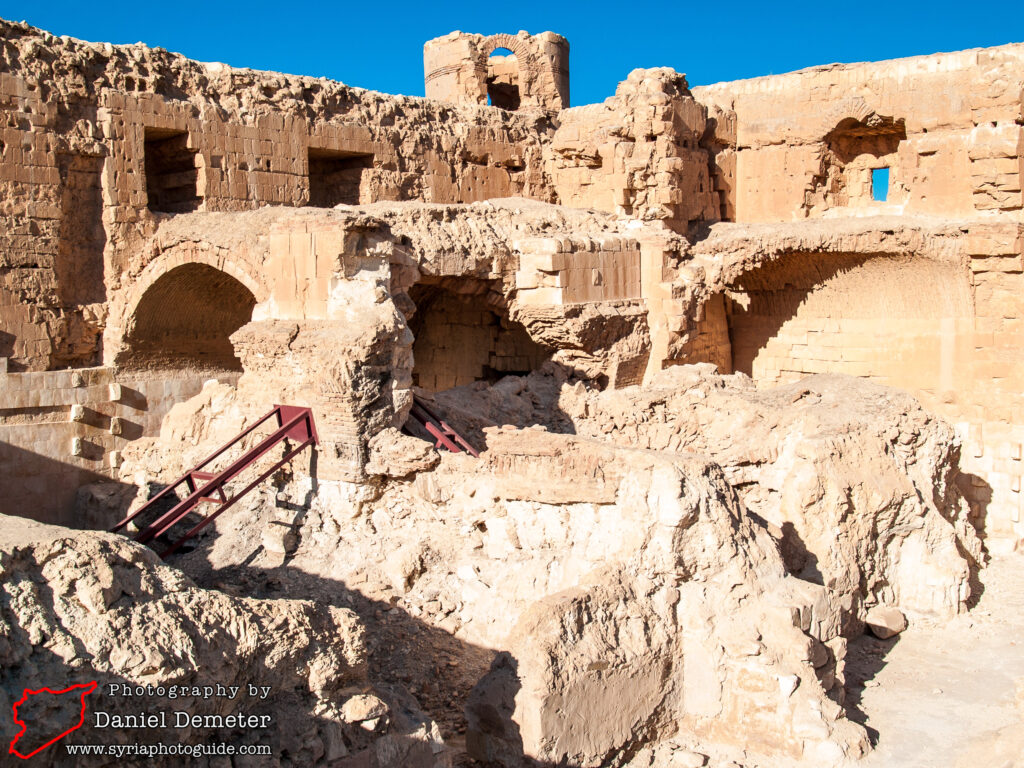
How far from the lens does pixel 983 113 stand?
11.8 meters

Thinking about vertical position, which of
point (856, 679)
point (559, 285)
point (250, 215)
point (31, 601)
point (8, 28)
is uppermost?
point (8, 28)

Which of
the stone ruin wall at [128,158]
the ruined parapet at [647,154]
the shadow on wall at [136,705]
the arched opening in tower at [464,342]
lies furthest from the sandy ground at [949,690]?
the stone ruin wall at [128,158]

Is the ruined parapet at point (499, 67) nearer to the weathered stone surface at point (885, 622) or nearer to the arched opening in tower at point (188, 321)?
the arched opening in tower at point (188, 321)

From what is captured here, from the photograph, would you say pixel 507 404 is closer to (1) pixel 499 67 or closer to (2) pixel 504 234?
(2) pixel 504 234

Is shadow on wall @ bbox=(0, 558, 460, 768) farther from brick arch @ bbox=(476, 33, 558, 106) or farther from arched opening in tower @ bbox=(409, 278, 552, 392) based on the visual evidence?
brick arch @ bbox=(476, 33, 558, 106)

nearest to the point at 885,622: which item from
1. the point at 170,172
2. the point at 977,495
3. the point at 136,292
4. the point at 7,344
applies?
the point at 977,495

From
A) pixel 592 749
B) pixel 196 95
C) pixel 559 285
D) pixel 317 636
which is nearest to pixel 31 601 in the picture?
pixel 317 636

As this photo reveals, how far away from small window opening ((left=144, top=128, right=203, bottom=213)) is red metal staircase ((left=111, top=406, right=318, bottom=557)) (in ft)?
11.3

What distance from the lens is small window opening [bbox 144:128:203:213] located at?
450 inches

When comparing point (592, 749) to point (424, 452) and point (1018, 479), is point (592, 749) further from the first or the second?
point (1018, 479)

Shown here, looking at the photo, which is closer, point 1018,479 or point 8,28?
point 8,28

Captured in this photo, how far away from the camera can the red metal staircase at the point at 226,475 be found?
26.9 feet

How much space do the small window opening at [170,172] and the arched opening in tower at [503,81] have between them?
598 cm

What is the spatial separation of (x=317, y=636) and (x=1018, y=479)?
9011 millimetres
